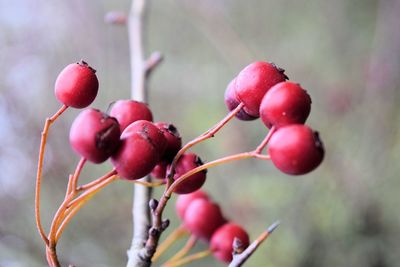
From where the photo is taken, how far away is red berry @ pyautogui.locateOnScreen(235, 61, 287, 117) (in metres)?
0.68

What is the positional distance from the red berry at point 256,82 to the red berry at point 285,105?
0.16 feet

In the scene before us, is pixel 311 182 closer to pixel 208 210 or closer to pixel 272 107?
pixel 208 210

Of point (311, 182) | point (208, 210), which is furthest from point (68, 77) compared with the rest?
point (311, 182)

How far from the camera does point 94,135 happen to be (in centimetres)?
59

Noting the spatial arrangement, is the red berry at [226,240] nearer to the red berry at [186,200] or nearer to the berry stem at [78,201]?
the red berry at [186,200]

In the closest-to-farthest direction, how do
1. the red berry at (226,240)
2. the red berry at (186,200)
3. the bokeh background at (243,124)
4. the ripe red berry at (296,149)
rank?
the ripe red berry at (296,149), the red berry at (226,240), the red berry at (186,200), the bokeh background at (243,124)

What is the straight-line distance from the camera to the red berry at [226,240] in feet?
3.05

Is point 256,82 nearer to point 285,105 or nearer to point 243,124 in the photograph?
point 285,105

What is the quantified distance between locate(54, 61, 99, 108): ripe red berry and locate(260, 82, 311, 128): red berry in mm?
259

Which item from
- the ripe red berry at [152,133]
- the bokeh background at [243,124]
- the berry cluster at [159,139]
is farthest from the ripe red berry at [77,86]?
the bokeh background at [243,124]

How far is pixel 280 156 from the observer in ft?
1.93

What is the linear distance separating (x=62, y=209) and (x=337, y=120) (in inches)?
84.8

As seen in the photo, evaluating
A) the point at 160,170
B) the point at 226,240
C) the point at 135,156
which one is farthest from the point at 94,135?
the point at 226,240

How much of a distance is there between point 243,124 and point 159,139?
2.49m
